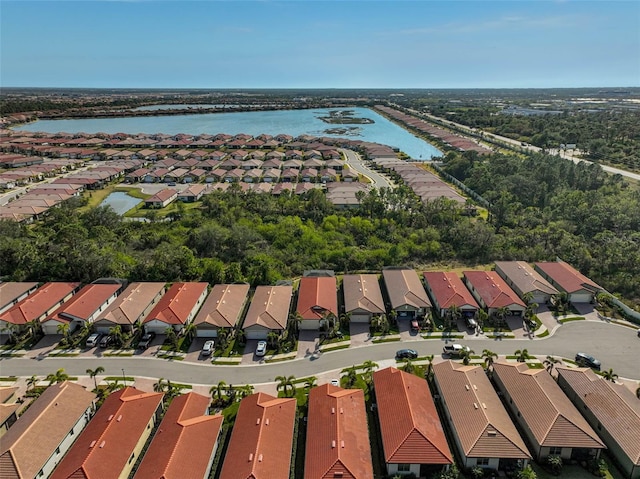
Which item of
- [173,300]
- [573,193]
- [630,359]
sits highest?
[573,193]

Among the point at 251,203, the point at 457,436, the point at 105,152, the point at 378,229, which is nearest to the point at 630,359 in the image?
the point at 457,436

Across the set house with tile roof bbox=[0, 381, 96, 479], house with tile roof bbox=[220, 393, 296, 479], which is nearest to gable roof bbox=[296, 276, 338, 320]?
house with tile roof bbox=[220, 393, 296, 479]

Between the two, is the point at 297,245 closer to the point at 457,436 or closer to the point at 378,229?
the point at 378,229

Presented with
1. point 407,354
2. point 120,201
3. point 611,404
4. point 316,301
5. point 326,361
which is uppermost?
point 120,201

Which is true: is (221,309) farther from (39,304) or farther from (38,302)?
(38,302)

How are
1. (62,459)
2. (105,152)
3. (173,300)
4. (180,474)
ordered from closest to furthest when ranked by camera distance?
(180,474), (62,459), (173,300), (105,152)

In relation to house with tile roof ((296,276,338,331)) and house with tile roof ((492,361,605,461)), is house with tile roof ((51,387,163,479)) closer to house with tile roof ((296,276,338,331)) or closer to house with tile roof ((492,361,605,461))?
house with tile roof ((296,276,338,331))

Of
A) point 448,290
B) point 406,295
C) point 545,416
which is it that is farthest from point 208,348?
point 545,416
